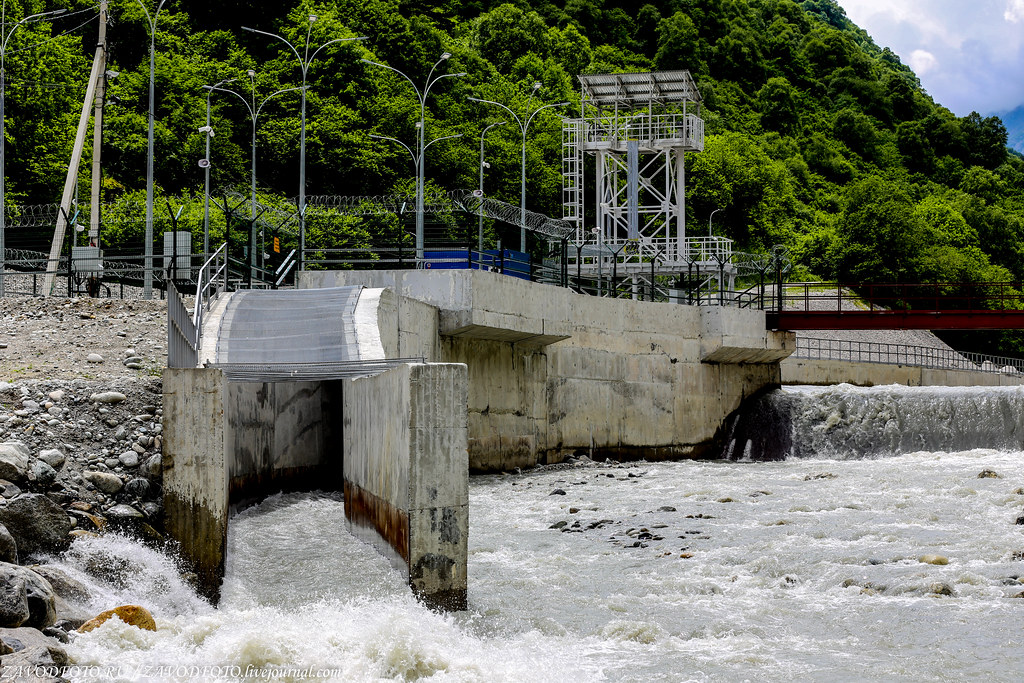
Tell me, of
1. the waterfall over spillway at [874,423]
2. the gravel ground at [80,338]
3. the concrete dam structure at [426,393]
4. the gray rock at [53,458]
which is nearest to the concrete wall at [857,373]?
the concrete dam structure at [426,393]

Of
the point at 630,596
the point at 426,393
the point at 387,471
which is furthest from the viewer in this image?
the point at 630,596

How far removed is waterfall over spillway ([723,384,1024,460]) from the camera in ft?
98.4

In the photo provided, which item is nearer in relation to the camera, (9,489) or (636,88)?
(9,489)

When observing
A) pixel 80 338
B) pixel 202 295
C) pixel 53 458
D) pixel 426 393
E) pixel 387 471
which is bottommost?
pixel 387 471

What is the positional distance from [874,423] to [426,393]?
77.0 ft

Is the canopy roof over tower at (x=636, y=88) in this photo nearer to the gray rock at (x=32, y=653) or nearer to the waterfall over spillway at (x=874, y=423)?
the waterfall over spillway at (x=874, y=423)

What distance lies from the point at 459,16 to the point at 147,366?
77.3 meters

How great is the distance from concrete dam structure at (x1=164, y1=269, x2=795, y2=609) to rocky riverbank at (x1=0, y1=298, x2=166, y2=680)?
0.66 m

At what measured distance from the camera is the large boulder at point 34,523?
10.4m

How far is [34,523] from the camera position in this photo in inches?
415

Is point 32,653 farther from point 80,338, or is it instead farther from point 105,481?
point 80,338

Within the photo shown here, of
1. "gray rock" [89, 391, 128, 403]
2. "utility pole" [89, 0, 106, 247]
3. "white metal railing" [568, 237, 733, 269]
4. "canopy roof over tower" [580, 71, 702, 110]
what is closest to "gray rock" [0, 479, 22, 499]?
"gray rock" [89, 391, 128, 403]

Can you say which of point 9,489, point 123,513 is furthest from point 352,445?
point 9,489

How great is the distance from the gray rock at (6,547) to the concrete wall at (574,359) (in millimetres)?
9804
